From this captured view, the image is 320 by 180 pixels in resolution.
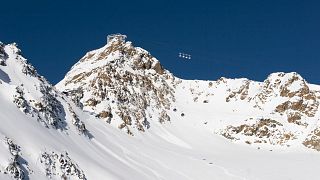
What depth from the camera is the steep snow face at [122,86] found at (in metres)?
105

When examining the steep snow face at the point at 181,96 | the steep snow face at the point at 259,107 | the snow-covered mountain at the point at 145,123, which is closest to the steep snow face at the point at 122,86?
the steep snow face at the point at 181,96

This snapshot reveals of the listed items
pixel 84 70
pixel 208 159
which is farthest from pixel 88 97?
pixel 208 159

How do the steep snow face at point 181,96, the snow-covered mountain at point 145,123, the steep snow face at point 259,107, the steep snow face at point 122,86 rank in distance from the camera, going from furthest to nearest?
the steep snow face at point 259,107
the steep snow face at point 181,96
the steep snow face at point 122,86
the snow-covered mountain at point 145,123

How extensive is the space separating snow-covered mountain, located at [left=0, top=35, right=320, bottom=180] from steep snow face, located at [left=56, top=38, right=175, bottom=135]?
31cm

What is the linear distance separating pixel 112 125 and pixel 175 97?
3885cm

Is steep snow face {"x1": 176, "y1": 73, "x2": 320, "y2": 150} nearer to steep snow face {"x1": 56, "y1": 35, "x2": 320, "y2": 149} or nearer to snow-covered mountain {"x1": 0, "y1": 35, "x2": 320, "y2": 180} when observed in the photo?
steep snow face {"x1": 56, "y1": 35, "x2": 320, "y2": 149}

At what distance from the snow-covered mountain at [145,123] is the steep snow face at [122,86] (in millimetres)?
307

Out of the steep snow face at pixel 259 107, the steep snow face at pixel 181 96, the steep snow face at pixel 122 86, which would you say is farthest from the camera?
the steep snow face at pixel 259 107

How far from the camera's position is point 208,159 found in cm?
9069

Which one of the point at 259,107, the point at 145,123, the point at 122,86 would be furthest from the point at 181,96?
the point at 145,123

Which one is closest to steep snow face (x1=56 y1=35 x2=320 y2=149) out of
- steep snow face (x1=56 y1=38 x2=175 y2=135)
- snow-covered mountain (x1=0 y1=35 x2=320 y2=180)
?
steep snow face (x1=56 y1=38 x2=175 y2=135)

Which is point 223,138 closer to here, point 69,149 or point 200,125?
point 200,125

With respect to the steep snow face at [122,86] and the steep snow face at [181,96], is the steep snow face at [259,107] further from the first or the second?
the steep snow face at [122,86]

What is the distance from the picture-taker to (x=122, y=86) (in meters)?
117
